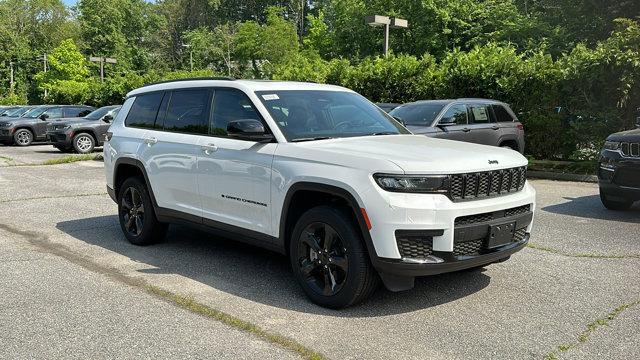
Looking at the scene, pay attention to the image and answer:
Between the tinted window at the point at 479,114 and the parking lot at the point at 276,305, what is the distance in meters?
5.18

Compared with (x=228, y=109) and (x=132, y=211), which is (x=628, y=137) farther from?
(x=132, y=211)

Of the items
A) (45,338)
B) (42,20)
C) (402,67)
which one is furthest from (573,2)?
(42,20)

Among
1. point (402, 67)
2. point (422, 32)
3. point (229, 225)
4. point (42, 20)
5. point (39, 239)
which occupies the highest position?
point (42, 20)

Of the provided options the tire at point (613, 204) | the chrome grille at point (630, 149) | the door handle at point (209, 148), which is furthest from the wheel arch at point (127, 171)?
the tire at point (613, 204)

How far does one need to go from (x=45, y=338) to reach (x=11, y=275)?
1815mm

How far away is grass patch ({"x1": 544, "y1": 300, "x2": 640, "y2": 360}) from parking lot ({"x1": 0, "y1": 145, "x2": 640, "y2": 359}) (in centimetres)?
1

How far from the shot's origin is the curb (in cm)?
1234

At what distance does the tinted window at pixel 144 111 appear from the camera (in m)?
6.56

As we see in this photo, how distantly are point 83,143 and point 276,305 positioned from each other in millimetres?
17051

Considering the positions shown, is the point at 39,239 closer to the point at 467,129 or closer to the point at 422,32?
the point at 467,129

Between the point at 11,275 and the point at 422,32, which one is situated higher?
the point at 422,32

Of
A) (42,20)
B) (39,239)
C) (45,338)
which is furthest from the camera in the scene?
(42,20)

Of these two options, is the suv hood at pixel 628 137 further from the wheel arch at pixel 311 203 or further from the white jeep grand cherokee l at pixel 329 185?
the wheel arch at pixel 311 203

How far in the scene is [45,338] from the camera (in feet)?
13.1
